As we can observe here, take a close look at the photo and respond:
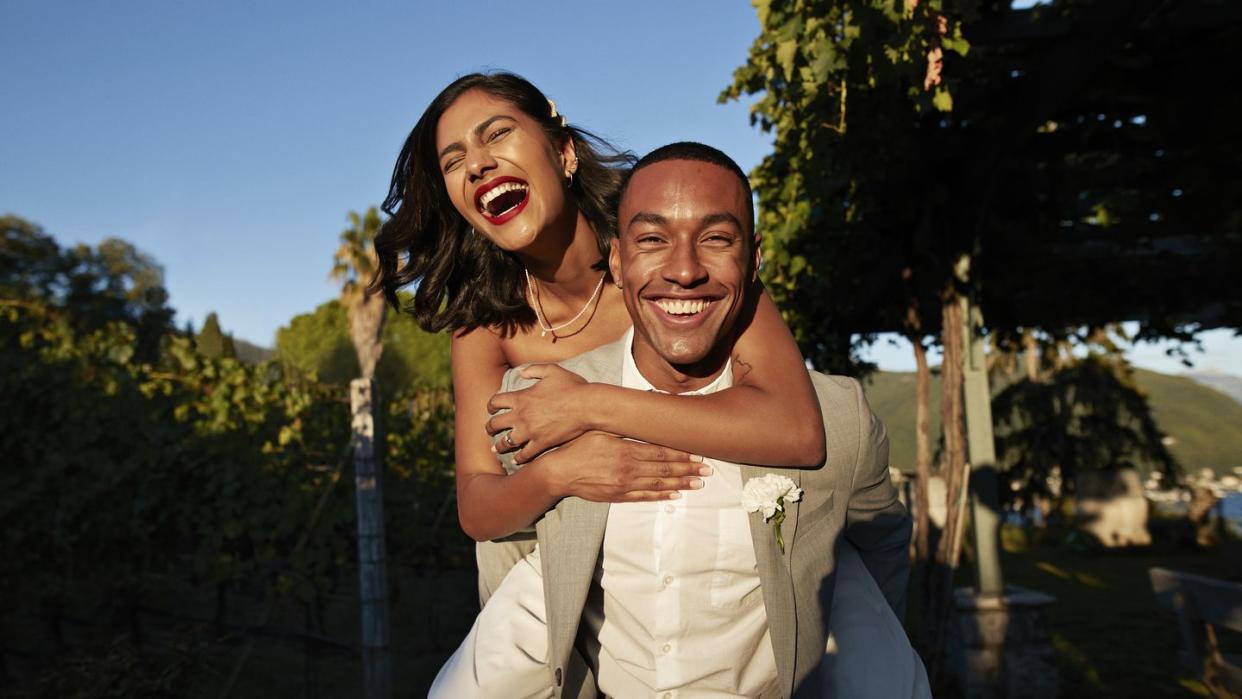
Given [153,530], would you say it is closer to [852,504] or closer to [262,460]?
[262,460]

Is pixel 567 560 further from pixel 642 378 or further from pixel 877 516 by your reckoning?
pixel 877 516

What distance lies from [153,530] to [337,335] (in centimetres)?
5425

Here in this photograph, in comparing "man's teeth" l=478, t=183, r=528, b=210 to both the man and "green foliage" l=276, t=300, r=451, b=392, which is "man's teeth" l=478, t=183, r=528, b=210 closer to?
the man

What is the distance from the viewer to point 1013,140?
627 cm

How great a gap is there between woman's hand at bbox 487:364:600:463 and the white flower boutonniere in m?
0.40

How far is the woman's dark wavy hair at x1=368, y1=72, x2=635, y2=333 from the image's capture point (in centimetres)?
326

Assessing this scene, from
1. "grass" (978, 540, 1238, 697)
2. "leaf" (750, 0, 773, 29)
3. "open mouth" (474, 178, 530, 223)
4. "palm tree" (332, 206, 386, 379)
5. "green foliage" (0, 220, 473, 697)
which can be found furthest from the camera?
"palm tree" (332, 206, 386, 379)

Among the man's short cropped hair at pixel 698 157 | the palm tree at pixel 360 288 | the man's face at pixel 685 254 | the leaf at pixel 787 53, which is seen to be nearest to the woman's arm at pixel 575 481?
the man's face at pixel 685 254

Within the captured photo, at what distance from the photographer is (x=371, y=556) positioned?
7527 mm

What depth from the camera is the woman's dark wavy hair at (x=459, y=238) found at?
326 cm

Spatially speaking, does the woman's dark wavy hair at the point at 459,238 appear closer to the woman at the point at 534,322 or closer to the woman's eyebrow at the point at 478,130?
the woman at the point at 534,322

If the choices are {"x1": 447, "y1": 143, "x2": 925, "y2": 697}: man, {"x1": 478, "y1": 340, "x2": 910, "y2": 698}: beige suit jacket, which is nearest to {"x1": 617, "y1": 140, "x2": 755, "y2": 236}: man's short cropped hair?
{"x1": 447, "y1": 143, "x2": 925, "y2": 697}: man

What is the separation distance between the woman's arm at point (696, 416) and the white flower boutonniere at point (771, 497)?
5cm

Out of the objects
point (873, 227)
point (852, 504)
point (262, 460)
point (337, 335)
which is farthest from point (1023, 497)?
point (337, 335)
